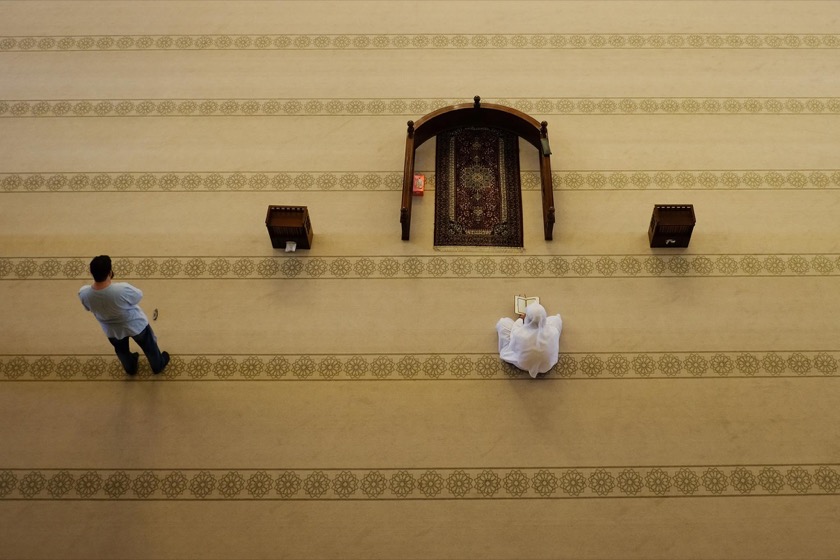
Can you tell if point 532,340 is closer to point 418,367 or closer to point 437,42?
point 418,367

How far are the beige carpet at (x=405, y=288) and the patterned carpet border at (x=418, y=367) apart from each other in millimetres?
18

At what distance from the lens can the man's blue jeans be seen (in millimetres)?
4184

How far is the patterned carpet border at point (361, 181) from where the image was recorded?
5.20 metres

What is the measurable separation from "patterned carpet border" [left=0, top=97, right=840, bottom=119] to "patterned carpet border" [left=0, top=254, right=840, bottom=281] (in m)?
1.25

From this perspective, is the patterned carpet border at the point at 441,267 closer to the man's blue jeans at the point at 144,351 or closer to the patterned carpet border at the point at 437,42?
the man's blue jeans at the point at 144,351

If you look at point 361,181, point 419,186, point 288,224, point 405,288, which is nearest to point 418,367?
point 405,288

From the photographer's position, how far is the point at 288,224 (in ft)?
15.8

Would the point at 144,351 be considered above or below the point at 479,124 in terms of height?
below

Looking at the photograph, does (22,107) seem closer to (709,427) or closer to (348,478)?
(348,478)

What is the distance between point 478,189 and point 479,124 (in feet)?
1.77

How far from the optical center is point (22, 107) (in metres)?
5.65

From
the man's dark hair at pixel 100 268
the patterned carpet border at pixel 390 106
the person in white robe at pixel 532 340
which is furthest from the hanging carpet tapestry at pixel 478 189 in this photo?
the man's dark hair at pixel 100 268

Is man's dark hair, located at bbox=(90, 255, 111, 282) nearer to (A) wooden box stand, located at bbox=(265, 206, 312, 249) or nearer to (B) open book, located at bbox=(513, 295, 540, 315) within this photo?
(A) wooden box stand, located at bbox=(265, 206, 312, 249)

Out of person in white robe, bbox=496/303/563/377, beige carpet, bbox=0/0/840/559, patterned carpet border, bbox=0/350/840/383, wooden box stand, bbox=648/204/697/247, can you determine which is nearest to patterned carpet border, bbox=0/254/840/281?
beige carpet, bbox=0/0/840/559
